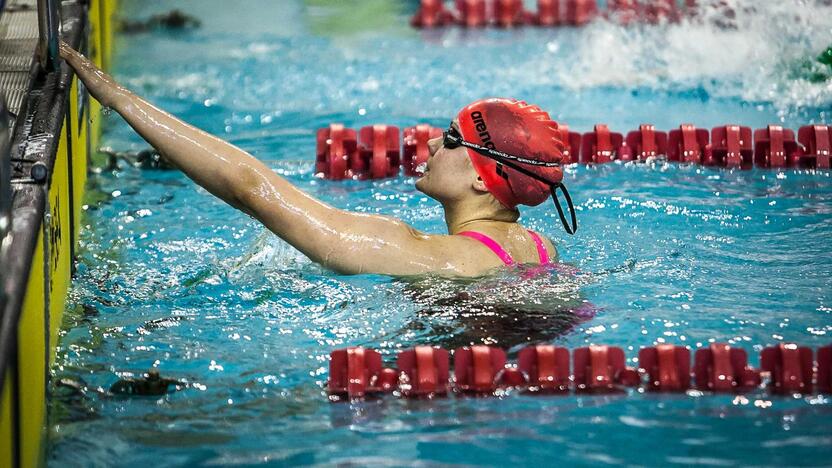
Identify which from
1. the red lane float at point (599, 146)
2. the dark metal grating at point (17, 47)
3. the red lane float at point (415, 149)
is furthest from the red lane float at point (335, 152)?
the dark metal grating at point (17, 47)

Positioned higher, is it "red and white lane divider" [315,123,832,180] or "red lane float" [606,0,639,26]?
"red lane float" [606,0,639,26]

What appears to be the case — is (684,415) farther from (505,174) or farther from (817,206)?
(817,206)

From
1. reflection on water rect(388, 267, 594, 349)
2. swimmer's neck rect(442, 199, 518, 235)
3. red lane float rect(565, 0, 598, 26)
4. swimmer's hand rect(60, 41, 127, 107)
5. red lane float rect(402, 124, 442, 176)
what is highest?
red lane float rect(565, 0, 598, 26)

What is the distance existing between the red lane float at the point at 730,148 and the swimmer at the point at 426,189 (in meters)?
2.48

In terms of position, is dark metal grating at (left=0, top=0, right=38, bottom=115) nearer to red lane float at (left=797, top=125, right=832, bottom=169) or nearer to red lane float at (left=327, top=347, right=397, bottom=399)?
red lane float at (left=327, top=347, right=397, bottom=399)

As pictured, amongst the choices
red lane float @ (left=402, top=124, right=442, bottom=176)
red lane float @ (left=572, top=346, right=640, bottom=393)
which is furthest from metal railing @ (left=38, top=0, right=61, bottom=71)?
Result: red lane float @ (left=402, top=124, right=442, bottom=176)

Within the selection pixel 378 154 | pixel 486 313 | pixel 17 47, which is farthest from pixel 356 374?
pixel 378 154

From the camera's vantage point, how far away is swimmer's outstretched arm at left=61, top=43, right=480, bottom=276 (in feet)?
11.2

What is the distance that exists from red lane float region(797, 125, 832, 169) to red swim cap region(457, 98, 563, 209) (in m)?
2.74

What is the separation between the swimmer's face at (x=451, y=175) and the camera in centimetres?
369

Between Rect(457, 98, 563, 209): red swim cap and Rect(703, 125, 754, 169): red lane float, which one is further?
Rect(703, 125, 754, 169): red lane float

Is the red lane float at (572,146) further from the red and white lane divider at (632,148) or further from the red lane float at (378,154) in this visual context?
the red lane float at (378,154)

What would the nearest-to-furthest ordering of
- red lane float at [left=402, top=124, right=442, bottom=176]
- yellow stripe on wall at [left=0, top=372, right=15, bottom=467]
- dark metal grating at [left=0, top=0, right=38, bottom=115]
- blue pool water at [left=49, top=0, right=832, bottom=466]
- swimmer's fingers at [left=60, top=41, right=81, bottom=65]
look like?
yellow stripe on wall at [left=0, top=372, right=15, bottom=467] < blue pool water at [left=49, top=0, right=832, bottom=466] < swimmer's fingers at [left=60, top=41, right=81, bottom=65] < dark metal grating at [left=0, top=0, right=38, bottom=115] < red lane float at [left=402, top=124, right=442, bottom=176]

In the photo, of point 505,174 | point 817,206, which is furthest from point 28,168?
point 817,206
